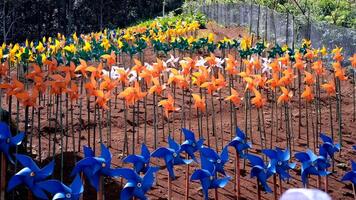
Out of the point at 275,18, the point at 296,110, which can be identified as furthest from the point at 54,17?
the point at 296,110

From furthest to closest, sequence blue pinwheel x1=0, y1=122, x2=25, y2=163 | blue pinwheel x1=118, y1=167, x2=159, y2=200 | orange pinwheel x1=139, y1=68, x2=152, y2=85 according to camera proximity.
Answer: orange pinwheel x1=139, y1=68, x2=152, y2=85 < blue pinwheel x1=0, y1=122, x2=25, y2=163 < blue pinwheel x1=118, y1=167, x2=159, y2=200

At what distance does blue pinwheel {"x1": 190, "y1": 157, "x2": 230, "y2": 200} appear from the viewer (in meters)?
4.23

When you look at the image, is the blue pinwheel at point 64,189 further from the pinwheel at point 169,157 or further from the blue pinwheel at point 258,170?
the blue pinwheel at point 258,170

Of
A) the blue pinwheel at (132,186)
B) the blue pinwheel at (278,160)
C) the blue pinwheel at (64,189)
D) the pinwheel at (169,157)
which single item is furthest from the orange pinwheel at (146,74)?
the blue pinwheel at (64,189)

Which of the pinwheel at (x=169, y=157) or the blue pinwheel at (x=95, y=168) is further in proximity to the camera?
the pinwheel at (x=169, y=157)

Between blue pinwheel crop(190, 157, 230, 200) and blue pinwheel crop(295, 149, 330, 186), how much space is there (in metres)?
0.68

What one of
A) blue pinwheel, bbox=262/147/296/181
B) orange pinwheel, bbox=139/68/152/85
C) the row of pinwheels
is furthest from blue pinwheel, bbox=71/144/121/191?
orange pinwheel, bbox=139/68/152/85

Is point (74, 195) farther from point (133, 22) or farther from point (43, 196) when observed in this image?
point (133, 22)

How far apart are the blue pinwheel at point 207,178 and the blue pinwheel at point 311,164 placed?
0.68 metres

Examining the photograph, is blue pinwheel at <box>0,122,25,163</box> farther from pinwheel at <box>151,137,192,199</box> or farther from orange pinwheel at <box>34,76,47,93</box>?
orange pinwheel at <box>34,76,47,93</box>

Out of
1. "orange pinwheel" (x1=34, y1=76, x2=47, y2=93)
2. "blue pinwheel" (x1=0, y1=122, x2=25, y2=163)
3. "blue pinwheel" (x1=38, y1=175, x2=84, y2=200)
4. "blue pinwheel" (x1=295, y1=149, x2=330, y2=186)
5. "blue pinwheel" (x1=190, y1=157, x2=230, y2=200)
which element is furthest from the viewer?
"orange pinwheel" (x1=34, y1=76, x2=47, y2=93)

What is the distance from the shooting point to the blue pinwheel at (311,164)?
4578mm

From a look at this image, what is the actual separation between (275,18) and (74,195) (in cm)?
1158

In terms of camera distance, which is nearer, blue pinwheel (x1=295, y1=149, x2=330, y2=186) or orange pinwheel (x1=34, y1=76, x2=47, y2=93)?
blue pinwheel (x1=295, y1=149, x2=330, y2=186)
